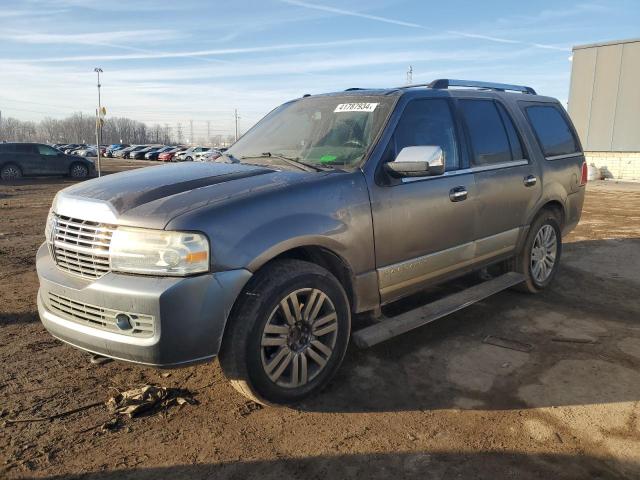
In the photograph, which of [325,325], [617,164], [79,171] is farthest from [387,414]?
[617,164]

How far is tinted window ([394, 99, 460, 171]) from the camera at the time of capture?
3834 mm

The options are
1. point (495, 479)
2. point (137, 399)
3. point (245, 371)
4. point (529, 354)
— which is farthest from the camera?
point (529, 354)

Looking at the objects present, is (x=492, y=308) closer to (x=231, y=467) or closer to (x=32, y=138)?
(x=231, y=467)

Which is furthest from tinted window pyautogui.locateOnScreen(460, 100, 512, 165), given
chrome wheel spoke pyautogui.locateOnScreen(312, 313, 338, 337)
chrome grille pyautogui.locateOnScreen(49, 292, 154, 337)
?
chrome grille pyautogui.locateOnScreen(49, 292, 154, 337)

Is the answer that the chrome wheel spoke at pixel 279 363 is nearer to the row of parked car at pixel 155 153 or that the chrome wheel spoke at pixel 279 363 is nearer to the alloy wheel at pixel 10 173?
the alloy wheel at pixel 10 173

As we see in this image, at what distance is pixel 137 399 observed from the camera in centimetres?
316

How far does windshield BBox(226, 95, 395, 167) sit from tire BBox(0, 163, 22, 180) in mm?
19879

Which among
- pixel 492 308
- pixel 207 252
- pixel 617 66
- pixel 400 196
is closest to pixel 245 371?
pixel 207 252

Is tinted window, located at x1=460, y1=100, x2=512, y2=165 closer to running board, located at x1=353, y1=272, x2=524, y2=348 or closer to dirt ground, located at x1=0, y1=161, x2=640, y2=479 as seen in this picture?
running board, located at x1=353, y1=272, x2=524, y2=348

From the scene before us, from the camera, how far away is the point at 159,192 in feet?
9.91

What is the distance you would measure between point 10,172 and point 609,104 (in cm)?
2600

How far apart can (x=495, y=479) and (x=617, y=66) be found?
84.9 ft

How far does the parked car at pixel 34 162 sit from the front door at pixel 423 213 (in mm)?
21038

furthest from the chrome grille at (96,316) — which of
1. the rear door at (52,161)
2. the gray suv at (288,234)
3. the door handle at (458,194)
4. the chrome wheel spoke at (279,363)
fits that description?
the rear door at (52,161)
